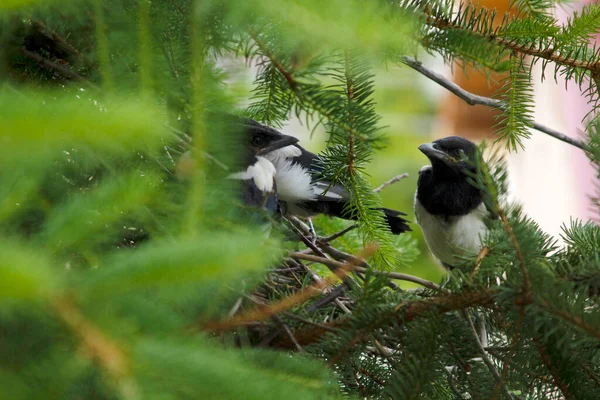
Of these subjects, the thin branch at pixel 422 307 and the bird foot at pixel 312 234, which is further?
the bird foot at pixel 312 234

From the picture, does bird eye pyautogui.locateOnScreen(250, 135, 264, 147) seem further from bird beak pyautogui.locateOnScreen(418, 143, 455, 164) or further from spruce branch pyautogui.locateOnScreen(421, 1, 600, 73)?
spruce branch pyautogui.locateOnScreen(421, 1, 600, 73)

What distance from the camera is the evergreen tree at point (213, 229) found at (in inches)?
9.4

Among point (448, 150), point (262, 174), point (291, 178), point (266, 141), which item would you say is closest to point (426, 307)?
point (262, 174)

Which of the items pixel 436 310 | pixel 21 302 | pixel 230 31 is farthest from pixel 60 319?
pixel 436 310

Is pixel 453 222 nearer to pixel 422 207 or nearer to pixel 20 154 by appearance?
pixel 422 207

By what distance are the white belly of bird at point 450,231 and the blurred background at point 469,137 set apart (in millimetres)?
189

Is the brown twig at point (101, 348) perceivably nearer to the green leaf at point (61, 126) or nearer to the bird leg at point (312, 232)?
the green leaf at point (61, 126)

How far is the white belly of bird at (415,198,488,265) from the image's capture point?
1599mm

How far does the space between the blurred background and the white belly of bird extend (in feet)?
0.62

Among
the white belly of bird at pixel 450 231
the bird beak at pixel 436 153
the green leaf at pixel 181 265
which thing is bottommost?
the green leaf at pixel 181 265

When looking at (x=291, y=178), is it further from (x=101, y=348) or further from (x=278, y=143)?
(x=101, y=348)

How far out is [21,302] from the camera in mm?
221

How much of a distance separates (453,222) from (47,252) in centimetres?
143

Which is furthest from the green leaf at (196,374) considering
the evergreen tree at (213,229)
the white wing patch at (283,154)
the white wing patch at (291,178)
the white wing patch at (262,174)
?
the white wing patch at (283,154)
